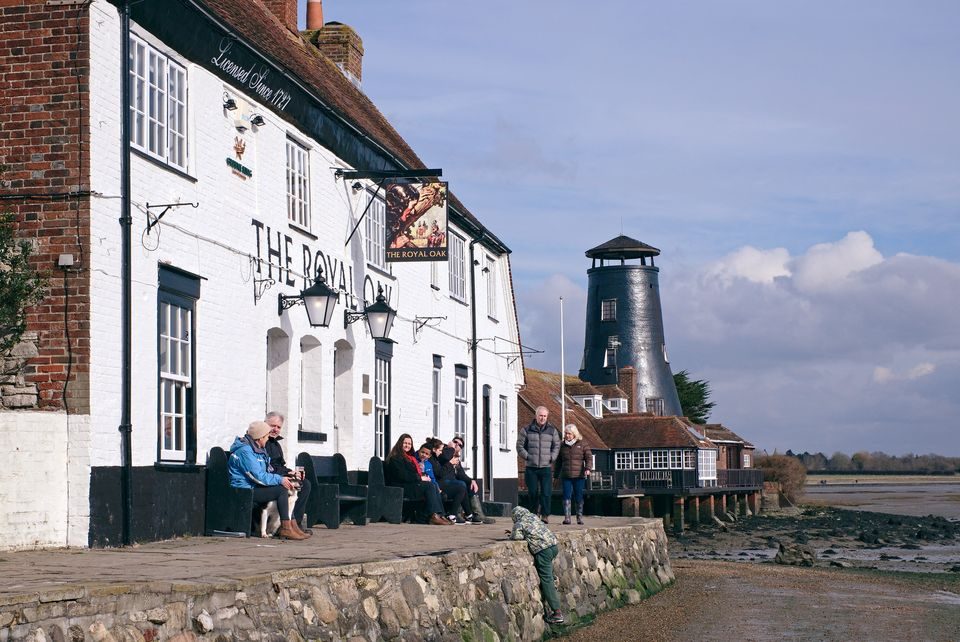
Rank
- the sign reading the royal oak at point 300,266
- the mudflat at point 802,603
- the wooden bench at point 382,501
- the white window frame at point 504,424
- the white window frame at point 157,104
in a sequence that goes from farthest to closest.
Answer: the white window frame at point 504,424 < the wooden bench at point 382,501 < the sign reading the royal oak at point 300,266 < the mudflat at point 802,603 < the white window frame at point 157,104

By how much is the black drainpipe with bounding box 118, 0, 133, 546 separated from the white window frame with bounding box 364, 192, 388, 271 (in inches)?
305

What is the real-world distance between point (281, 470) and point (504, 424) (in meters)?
15.9

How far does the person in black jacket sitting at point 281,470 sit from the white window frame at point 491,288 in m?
14.2

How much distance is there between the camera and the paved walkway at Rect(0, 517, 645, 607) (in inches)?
322

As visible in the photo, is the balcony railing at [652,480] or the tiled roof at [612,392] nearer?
the balcony railing at [652,480]

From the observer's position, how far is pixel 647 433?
60312mm

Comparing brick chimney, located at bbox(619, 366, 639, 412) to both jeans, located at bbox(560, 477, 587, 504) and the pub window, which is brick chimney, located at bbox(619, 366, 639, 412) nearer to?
jeans, located at bbox(560, 477, 587, 504)

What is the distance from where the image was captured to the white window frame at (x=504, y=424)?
29.8 m

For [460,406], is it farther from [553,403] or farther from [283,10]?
[553,403]

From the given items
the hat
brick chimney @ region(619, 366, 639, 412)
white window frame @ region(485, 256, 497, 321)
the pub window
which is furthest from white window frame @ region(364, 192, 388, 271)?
brick chimney @ region(619, 366, 639, 412)

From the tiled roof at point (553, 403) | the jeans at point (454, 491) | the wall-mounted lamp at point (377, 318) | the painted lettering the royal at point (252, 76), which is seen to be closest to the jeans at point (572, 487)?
the jeans at point (454, 491)

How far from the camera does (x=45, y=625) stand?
22.1ft

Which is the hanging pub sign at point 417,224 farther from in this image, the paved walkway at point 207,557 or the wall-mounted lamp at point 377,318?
the paved walkway at point 207,557

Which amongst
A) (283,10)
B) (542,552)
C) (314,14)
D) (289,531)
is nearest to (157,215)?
(289,531)
